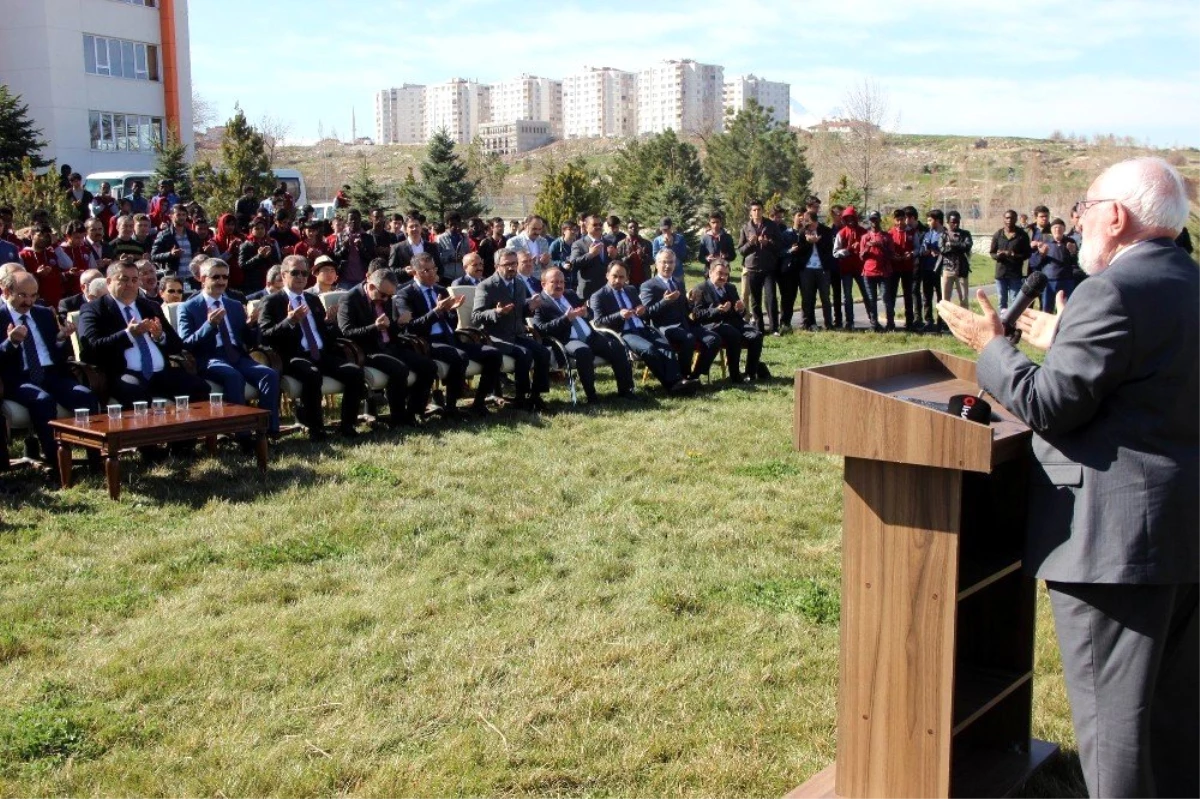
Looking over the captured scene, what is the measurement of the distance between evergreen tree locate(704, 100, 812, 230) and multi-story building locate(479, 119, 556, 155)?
87.1 meters

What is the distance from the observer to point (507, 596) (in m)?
5.71

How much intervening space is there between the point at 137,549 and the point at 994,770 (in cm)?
470

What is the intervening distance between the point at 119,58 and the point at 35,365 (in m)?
41.8

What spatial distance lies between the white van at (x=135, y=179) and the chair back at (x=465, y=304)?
17570mm

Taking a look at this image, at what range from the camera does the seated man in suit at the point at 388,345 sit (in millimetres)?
10109

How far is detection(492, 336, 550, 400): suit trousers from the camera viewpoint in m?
11.0

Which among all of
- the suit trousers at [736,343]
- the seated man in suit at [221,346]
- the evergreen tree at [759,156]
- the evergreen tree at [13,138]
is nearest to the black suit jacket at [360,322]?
the seated man in suit at [221,346]

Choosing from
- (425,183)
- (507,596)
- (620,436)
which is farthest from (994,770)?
(425,183)

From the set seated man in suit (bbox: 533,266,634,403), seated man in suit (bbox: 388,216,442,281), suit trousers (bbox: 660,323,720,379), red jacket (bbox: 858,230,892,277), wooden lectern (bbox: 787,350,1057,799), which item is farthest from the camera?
red jacket (bbox: 858,230,892,277)

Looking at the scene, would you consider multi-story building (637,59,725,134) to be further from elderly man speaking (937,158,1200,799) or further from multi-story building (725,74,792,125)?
elderly man speaking (937,158,1200,799)

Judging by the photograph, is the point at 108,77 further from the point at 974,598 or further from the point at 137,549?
the point at 974,598

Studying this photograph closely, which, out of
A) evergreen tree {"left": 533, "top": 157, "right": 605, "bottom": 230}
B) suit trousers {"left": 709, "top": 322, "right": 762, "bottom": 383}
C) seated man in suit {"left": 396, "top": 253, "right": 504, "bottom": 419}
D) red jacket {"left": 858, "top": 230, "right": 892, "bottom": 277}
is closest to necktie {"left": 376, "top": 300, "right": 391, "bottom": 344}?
seated man in suit {"left": 396, "top": 253, "right": 504, "bottom": 419}

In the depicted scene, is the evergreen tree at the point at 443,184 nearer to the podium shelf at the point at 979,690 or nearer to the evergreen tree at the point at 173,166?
the evergreen tree at the point at 173,166

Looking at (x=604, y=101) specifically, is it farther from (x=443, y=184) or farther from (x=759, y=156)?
(x=443, y=184)
